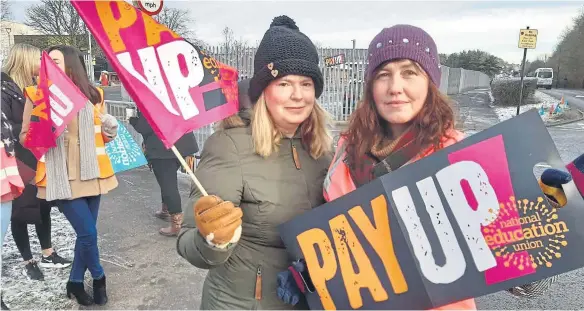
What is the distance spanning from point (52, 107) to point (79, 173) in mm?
526

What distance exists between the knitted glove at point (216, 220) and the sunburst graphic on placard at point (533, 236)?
809 millimetres

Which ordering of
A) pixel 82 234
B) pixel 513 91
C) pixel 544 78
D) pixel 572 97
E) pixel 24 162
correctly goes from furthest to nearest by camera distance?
pixel 544 78
pixel 572 97
pixel 513 91
pixel 24 162
pixel 82 234

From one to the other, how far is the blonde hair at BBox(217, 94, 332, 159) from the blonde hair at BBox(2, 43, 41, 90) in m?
2.88

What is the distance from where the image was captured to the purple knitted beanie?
1459mm

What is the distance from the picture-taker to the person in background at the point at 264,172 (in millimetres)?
1586

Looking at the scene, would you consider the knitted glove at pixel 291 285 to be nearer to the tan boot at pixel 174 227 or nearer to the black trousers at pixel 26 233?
the black trousers at pixel 26 233

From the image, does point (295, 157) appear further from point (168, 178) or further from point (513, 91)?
point (513, 91)

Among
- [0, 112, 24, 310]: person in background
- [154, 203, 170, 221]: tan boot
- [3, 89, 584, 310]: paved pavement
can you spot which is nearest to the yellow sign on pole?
[3, 89, 584, 310]: paved pavement

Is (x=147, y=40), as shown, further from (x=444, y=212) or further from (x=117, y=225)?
(x=117, y=225)

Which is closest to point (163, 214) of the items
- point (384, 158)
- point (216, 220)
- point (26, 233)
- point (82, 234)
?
point (26, 233)

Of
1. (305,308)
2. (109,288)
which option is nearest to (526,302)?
(305,308)

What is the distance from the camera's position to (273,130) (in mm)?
1665

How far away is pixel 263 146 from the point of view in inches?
63.5

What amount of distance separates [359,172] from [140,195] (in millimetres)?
5140
